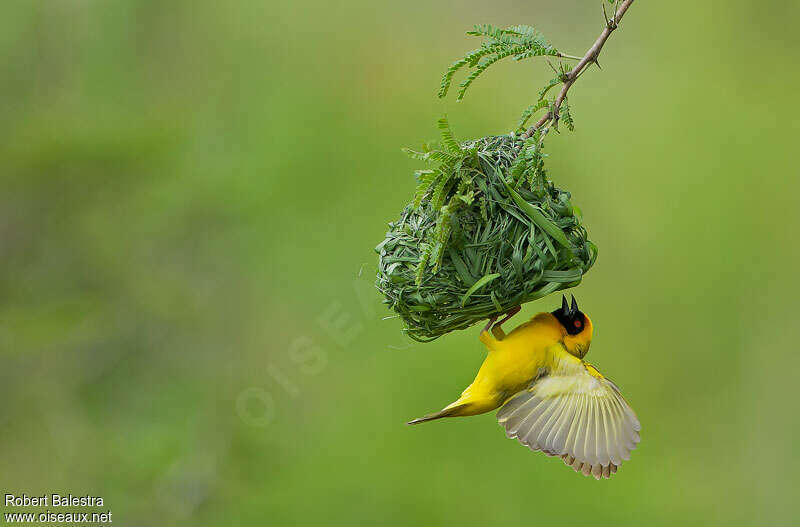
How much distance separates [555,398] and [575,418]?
0.09 meters

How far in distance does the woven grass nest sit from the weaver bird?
0.76 feet

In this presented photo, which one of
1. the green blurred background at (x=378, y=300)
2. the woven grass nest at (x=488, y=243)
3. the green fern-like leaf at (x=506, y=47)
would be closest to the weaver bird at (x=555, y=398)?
the woven grass nest at (x=488, y=243)

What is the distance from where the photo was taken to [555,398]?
9.07 ft

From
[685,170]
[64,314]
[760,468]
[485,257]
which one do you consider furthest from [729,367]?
[64,314]

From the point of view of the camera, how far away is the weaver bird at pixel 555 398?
2.70m

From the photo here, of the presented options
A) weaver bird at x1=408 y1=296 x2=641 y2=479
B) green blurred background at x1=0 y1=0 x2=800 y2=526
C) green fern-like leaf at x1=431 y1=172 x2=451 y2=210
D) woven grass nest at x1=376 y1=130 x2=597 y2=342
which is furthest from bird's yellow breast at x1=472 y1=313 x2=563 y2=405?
green blurred background at x1=0 y1=0 x2=800 y2=526

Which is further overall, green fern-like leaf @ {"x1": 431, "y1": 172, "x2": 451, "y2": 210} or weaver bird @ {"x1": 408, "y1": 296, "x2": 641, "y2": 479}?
weaver bird @ {"x1": 408, "y1": 296, "x2": 641, "y2": 479}

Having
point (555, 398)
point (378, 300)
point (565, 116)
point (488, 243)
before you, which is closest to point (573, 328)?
point (555, 398)

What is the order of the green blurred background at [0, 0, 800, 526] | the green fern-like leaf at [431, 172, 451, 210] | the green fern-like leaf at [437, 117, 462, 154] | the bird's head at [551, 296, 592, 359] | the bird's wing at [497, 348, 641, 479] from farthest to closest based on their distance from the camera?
the green blurred background at [0, 0, 800, 526] < the bird's head at [551, 296, 592, 359] < the bird's wing at [497, 348, 641, 479] < the green fern-like leaf at [431, 172, 451, 210] < the green fern-like leaf at [437, 117, 462, 154]

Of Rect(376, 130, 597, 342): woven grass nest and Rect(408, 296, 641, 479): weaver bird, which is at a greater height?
Rect(376, 130, 597, 342): woven grass nest

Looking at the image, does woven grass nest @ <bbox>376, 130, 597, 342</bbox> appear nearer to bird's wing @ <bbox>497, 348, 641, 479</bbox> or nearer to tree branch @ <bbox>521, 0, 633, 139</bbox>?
tree branch @ <bbox>521, 0, 633, 139</bbox>

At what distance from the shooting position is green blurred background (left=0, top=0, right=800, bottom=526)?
5.59 metres

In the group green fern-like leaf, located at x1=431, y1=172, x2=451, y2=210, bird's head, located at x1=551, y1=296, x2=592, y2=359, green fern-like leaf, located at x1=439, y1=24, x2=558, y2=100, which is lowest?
bird's head, located at x1=551, y1=296, x2=592, y2=359

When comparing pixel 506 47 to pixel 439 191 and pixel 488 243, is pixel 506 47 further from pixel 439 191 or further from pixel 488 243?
pixel 488 243
